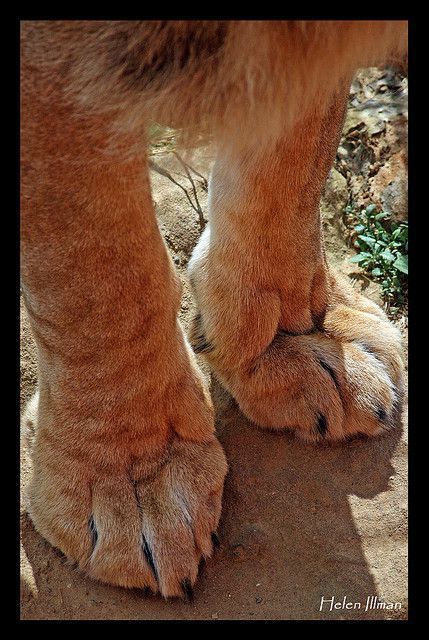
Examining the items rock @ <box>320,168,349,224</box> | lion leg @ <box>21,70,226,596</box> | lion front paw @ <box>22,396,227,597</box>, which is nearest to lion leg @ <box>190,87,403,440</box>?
lion leg @ <box>21,70,226,596</box>

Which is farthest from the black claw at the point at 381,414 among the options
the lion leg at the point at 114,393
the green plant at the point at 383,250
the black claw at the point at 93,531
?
the black claw at the point at 93,531

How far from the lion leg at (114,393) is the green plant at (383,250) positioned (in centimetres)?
117

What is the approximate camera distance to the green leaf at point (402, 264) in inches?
121

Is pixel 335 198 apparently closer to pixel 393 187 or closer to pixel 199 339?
pixel 393 187

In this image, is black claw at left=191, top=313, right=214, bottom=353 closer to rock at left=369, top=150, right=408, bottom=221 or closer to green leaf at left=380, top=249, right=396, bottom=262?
green leaf at left=380, top=249, right=396, bottom=262

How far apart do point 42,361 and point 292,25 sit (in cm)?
103

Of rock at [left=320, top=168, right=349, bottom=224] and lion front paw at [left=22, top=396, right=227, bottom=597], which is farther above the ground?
rock at [left=320, top=168, right=349, bottom=224]

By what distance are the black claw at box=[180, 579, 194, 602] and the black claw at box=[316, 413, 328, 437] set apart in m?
0.59

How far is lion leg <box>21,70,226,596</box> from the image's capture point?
5.87 ft

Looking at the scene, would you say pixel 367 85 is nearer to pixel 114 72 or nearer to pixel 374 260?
pixel 374 260

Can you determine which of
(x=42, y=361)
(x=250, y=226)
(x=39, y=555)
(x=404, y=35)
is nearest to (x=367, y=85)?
(x=250, y=226)

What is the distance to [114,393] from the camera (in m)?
2.00

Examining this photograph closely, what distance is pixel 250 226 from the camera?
7.43 ft

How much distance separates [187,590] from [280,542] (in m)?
0.33
